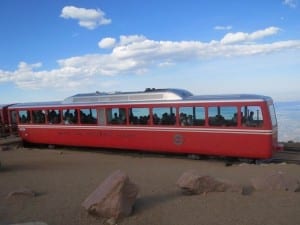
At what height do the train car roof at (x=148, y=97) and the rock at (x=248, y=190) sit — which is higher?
the train car roof at (x=148, y=97)

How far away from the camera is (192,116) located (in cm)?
1678

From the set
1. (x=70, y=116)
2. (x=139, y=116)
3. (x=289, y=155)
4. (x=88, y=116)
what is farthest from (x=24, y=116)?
(x=289, y=155)

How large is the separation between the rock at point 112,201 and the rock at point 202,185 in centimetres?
162

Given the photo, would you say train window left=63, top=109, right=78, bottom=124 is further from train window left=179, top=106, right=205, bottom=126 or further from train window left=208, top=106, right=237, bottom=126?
train window left=208, top=106, right=237, bottom=126

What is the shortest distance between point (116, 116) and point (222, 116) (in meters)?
5.32

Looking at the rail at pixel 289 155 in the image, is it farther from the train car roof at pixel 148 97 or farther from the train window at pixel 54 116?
the train window at pixel 54 116

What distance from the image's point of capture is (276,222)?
24.1 feet

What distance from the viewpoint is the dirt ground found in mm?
7773

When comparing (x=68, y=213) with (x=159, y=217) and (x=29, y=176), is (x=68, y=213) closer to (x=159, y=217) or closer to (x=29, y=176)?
(x=159, y=217)

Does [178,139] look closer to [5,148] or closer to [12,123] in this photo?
[5,148]

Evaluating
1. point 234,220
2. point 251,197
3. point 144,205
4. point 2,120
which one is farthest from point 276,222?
point 2,120

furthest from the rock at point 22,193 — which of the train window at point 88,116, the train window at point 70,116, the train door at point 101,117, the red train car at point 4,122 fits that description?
the red train car at point 4,122

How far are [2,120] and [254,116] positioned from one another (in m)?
18.0

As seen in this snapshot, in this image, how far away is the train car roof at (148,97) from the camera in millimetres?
15836
